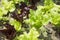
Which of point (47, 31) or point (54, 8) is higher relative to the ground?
point (54, 8)

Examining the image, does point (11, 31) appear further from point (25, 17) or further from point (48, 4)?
point (48, 4)

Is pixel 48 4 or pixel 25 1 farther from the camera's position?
pixel 25 1

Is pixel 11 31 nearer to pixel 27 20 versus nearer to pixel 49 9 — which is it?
pixel 27 20

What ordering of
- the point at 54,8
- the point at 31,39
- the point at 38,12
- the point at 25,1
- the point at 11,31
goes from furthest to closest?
the point at 25,1 < the point at 54,8 < the point at 38,12 < the point at 11,31 < the point at 31,39

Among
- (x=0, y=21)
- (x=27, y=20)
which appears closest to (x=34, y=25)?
(x=27, y=20)

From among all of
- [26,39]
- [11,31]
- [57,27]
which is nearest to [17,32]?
[11,31]

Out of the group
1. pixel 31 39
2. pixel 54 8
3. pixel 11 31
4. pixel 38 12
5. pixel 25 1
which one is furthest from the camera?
pixel 25 1

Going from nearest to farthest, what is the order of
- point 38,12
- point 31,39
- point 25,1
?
point 31,39, point 38,12, point 25,1

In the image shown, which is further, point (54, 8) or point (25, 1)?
point (25, 1)

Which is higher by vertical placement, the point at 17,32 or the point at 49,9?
the point at 49,9
